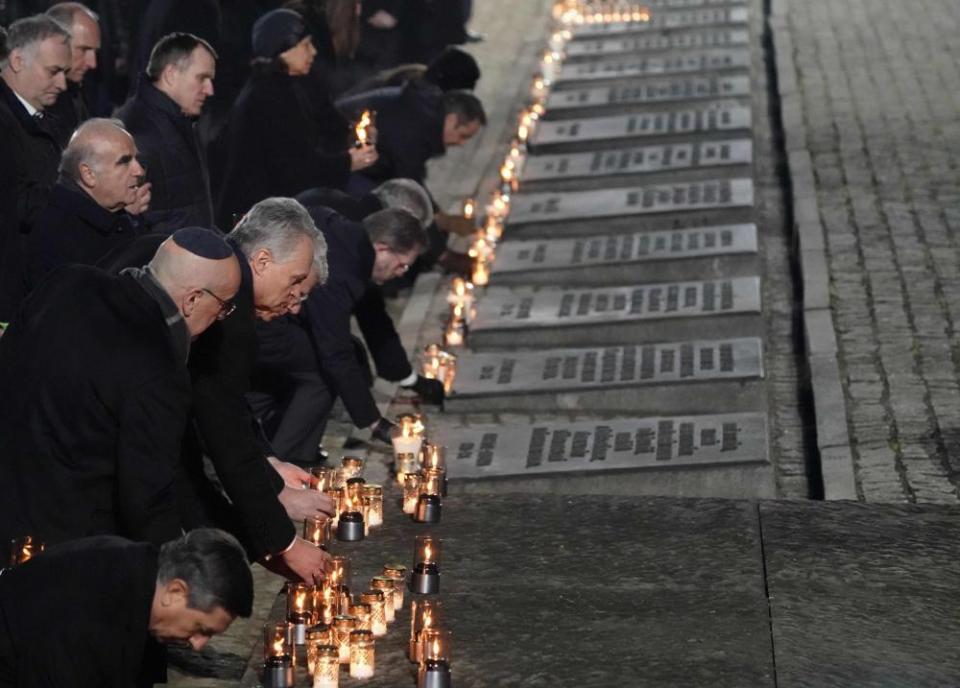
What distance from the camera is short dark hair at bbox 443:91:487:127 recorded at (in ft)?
47.1

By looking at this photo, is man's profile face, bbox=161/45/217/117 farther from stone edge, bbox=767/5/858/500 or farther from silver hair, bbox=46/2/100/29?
stone edge, bbox=767/5/858/500

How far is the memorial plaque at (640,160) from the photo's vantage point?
1670 cm

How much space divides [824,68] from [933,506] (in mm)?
13054

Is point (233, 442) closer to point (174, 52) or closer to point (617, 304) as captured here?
point (174, 52)

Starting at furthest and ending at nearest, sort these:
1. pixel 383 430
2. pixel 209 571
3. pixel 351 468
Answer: pixel 383 430, pixel 351 468, pixel 209 571

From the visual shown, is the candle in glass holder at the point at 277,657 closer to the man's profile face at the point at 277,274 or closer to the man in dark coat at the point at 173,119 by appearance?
the man's profile face at the point at 277,274

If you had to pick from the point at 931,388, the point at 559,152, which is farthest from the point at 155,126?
the point at 559,152

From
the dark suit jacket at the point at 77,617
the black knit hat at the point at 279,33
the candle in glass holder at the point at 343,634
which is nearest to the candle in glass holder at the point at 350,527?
the candle in glass holder at the point at 343,634

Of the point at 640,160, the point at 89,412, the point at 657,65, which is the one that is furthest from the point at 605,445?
the point at 657,65

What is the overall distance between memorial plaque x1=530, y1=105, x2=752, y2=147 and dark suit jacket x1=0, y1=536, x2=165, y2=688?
40.6 feet

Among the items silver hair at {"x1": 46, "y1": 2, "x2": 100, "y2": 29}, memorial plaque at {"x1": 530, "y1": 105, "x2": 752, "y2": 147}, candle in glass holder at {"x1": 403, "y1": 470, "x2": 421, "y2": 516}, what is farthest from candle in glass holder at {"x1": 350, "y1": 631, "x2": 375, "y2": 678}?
memorial plaque at {"x1": 530, "y1": 105, "x2": 752, "y2": 147}

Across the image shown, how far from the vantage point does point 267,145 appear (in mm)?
12891

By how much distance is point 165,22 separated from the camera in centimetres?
1412

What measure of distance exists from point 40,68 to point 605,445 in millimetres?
3191
